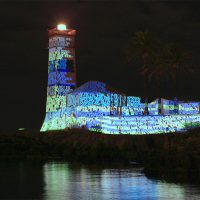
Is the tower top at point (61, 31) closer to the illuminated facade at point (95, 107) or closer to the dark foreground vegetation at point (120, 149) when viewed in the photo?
the illuminated facade at point (95, 107)

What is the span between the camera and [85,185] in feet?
210

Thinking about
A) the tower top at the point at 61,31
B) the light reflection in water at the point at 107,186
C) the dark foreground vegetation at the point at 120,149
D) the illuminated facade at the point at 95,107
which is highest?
the tower top at the point at 61,31

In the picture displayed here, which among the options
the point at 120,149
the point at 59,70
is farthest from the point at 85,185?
the point at 59,70

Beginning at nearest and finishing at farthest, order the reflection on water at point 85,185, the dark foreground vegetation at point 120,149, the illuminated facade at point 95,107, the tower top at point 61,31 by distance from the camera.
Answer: the reflection on water at point 85,185
the dark foreground vegetation at point 120,149
the illuminated facade at point 95,107
the tower top at point 61,31

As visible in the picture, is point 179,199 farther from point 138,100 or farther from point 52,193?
point 138,100

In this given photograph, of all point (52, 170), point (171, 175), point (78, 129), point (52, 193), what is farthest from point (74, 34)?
point (52, 193)

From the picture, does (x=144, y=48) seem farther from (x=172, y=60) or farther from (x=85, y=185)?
(x=85, y=185)

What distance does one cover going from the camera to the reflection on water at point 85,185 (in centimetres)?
5597

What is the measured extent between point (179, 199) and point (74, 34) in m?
101

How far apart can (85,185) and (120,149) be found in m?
35.2

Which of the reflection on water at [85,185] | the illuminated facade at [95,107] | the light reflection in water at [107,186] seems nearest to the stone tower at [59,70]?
the illuminated facade at [95,107]

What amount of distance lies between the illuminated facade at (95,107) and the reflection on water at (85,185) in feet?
99.3

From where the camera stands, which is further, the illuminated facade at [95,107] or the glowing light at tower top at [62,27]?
the glowing light at tower top at [62,27]

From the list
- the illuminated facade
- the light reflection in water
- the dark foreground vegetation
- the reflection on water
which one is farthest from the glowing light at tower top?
the light reflection in water
